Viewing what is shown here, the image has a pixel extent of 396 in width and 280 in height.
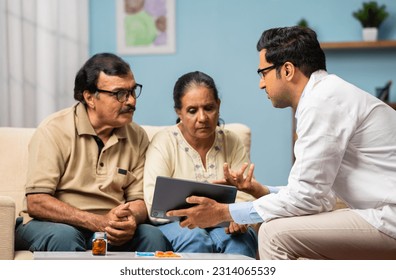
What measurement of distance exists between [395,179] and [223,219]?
0.57 m

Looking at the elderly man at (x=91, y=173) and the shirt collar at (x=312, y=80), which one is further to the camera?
the elderly man at (x=91, y=173)

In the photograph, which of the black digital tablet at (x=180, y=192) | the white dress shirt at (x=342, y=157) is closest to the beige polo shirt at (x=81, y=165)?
the black digital tablet at (x=180, y=192)

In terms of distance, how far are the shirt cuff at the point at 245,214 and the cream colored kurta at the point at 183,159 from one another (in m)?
0.52

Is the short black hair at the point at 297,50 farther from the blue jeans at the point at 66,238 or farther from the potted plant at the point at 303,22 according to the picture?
the potted plant at the point at 303,22

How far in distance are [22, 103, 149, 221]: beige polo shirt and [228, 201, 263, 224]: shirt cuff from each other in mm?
630

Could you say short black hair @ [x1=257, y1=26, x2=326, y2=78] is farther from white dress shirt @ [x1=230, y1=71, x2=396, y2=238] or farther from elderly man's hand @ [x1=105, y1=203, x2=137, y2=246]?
elderly man's hand @ [x1=105, y1=203, x2=137, y2=246]

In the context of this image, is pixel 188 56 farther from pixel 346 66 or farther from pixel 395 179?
pixel 395 179

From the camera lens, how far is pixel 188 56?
471cm

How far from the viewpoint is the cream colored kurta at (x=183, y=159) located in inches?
108

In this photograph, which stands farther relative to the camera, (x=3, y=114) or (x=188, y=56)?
(x=188, y=56)

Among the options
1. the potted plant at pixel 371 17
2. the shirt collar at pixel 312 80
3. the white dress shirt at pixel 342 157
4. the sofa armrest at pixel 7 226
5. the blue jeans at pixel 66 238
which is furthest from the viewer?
the potted plant at pixel 371 17

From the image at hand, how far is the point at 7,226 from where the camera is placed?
7.69ft
